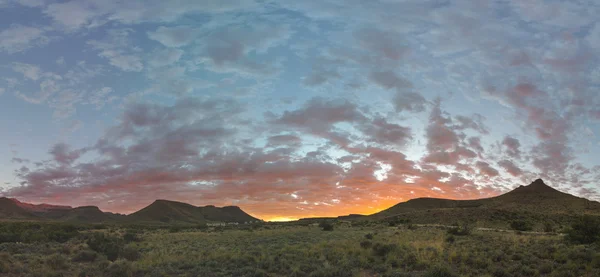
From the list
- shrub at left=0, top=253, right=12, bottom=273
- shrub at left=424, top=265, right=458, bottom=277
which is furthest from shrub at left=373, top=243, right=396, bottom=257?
shrub at left=0, top=253, right=12, bottom=273

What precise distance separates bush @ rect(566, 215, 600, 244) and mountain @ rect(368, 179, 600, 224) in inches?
1584

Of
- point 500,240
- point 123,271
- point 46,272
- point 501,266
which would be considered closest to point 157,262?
point 123,271

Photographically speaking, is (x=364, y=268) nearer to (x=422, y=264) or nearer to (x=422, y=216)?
(x=422, y=264)

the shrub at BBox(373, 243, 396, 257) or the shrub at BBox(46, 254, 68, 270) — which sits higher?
the shrub at BBox(373, 243, 396, 257)

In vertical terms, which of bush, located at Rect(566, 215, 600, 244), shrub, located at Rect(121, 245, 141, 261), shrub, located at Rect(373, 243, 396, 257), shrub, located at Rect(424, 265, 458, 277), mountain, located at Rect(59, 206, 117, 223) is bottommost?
shrub, located at Rect(121, 245, 141, 261)

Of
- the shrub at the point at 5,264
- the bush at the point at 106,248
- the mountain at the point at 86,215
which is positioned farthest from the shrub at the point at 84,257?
the mountain at the point at 86,215

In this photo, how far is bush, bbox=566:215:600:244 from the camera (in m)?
27.0

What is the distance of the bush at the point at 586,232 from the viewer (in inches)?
1064

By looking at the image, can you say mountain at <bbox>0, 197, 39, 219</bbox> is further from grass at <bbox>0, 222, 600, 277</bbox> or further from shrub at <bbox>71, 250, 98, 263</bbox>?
grass at <bbox>0, 222, 600, 277</bbox>

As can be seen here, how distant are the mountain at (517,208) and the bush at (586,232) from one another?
→ 132 feet

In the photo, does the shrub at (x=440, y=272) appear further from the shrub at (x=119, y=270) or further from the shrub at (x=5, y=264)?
the shrub at (x=5, y=264)

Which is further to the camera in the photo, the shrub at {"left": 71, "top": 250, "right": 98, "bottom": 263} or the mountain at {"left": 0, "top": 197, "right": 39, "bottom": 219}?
the mountain at {"left": 0, "top": 197, "right": 39, "bottom": 219}

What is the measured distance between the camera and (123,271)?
19.5 meters

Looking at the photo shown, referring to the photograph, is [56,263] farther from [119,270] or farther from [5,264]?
[119,270]
